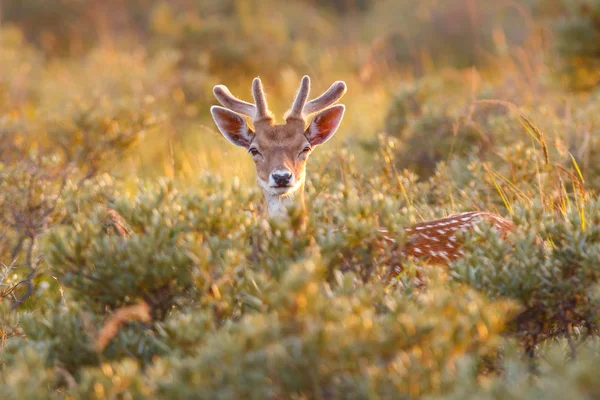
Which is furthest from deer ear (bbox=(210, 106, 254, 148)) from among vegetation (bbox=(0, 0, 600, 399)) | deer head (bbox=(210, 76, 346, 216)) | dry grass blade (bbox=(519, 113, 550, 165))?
dry grass blade (bbox=(519, 113, 550, 165))

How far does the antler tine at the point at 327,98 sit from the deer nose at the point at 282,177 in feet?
2.27

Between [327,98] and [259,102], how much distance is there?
50 centimetres

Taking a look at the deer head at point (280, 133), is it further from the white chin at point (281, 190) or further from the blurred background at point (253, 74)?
the blurred background at point (253, 74)

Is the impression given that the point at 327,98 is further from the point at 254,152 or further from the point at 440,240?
the point at 440,240

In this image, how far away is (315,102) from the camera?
5.96 meters

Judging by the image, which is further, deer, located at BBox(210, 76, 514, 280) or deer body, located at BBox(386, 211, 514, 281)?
deer, located at BBox(210, 76, 514, 280)

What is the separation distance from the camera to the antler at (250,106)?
5.84 metres

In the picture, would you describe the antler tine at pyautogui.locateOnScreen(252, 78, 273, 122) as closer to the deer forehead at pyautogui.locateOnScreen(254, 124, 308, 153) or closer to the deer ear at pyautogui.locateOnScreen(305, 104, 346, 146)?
the deer forehead at pyautogui.locateOnScreen(254, 124, 308, 153)

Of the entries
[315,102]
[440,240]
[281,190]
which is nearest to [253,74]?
[315,102]

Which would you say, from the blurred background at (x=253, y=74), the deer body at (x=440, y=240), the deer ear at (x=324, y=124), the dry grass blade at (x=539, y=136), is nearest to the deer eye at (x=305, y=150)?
the deer ear at (x=324, y=124)

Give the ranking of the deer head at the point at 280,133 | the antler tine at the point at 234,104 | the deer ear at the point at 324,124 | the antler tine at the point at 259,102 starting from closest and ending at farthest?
the deer head at the point at 280,133, the antler tine at the point at 259,102, the antler tine at the point at 234,104, the deer ear at the point at 324,124

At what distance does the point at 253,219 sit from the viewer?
4.07 meters

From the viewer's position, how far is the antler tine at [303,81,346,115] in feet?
19.3

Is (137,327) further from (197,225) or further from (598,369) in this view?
A: (598,369)
